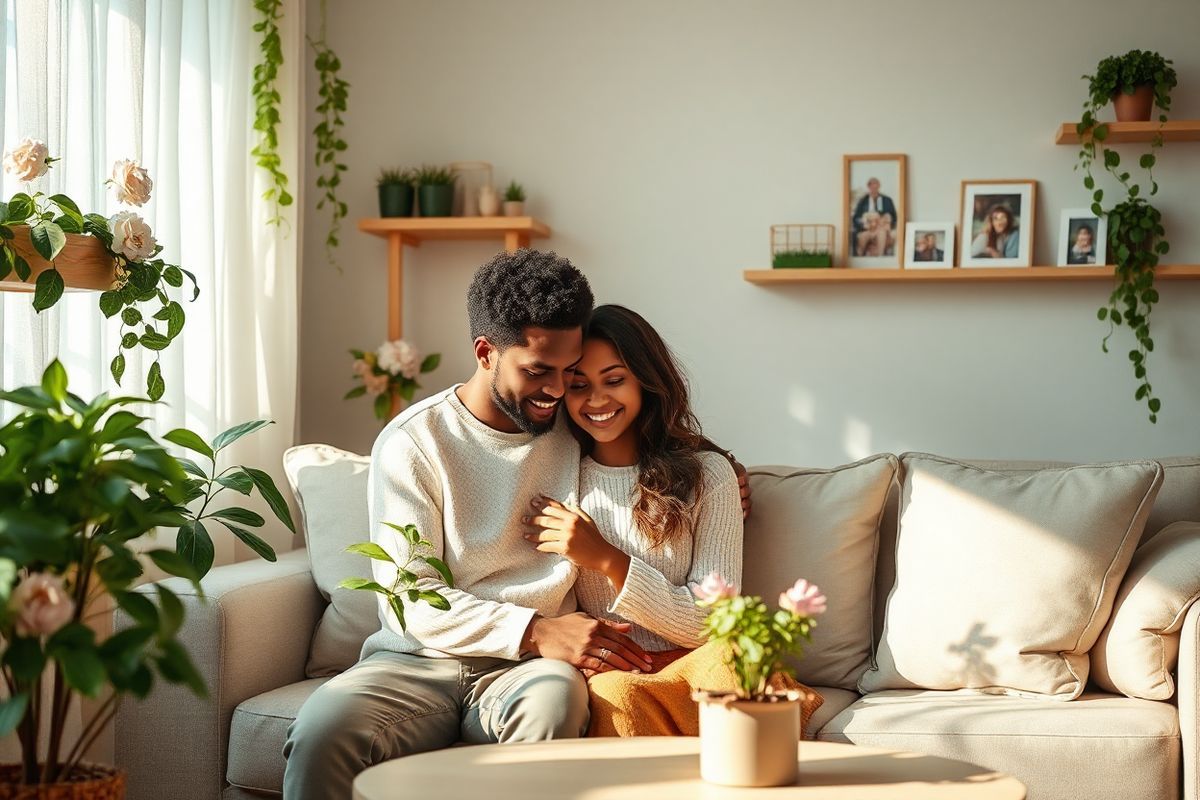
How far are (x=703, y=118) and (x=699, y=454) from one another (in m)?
1.29

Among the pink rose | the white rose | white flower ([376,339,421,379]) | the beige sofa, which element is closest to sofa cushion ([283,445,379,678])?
the beige sofa

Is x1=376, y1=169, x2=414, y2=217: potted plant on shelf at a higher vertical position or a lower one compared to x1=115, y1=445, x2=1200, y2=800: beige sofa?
higher

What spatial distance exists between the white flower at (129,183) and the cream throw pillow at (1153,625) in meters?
1.92

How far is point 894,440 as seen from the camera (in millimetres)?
3285

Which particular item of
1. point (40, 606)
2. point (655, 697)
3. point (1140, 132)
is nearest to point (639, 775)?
point (655, 697)

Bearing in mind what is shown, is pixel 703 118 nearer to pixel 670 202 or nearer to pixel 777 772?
pixel 670 202

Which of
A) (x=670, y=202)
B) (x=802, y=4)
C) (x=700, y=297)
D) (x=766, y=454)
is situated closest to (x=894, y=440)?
(x=766, y=454)

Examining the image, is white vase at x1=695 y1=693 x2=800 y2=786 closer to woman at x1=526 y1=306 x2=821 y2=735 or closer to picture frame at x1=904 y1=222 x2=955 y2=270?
woman at x1=526 y1=306 x2=821 y2=735

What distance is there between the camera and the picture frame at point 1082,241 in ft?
10.3

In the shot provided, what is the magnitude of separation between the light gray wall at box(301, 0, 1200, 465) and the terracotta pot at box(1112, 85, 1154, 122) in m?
0.14

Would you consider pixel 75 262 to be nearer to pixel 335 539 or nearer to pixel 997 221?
pixel 335 539

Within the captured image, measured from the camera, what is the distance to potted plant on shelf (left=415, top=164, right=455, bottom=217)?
11.0 ft

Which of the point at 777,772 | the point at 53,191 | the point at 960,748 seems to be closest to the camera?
the point at 777,772

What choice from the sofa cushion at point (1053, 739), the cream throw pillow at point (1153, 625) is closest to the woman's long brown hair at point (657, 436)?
the sofa cushion at point (1053, 739)
